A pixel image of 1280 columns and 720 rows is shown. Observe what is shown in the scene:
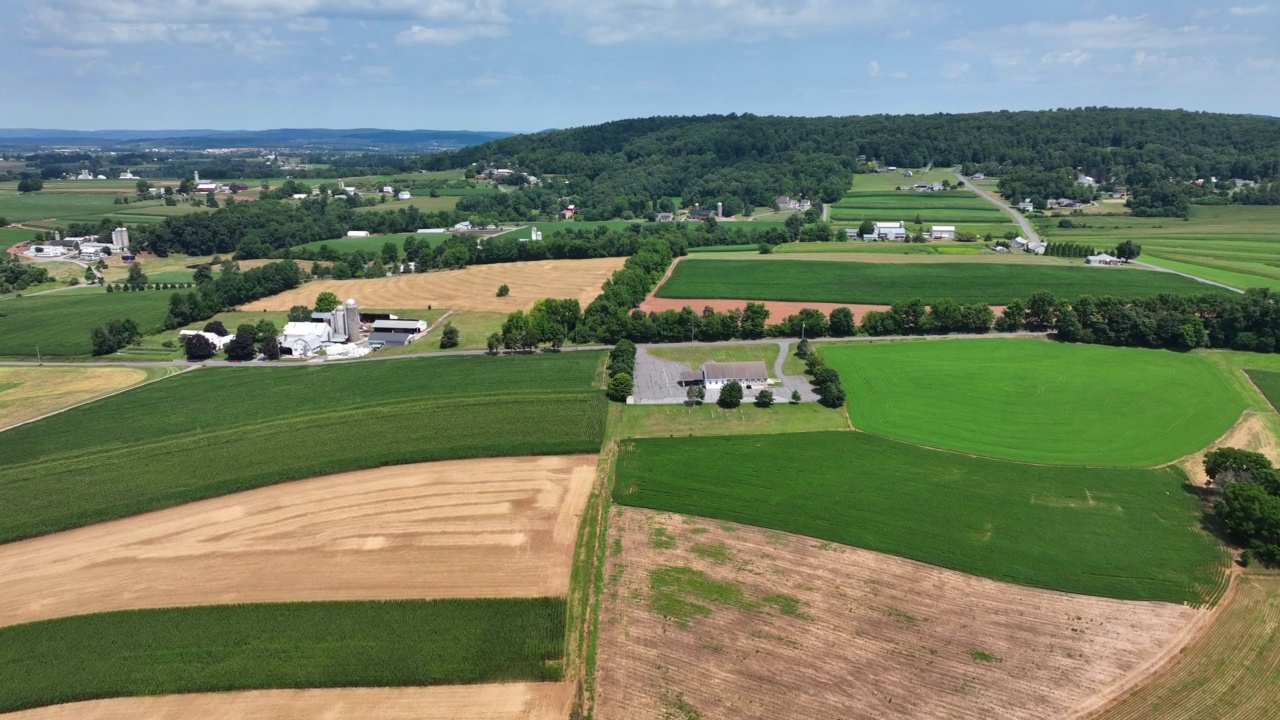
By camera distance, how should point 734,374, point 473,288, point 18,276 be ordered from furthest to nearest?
point 18,276, point 473,288, point 734,374

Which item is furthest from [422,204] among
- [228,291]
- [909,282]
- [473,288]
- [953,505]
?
[953,505]

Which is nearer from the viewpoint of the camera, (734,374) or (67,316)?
(734,374)

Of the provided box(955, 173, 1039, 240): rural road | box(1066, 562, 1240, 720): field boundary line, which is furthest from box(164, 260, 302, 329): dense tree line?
box(955, 173, 1039, 240): rural road

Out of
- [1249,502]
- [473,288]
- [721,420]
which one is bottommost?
[721,420]

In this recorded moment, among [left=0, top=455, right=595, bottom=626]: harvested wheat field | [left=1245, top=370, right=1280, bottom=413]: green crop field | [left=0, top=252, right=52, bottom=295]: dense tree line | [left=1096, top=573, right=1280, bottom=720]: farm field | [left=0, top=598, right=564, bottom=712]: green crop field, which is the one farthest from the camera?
[left=0, top=252, right=52, bottom=295]: dense tree line

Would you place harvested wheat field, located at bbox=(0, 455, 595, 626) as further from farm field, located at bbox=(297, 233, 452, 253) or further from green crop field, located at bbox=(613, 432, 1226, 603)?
farm field, located at bbox=(297, 233, 452, 253)

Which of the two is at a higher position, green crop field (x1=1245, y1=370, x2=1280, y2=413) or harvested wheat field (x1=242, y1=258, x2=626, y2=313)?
harvested wheat field (x1=242, y1=258, x2=626, y2=313)

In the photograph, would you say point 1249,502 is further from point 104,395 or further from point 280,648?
point 104,395

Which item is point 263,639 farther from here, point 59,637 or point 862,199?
point 862,199
